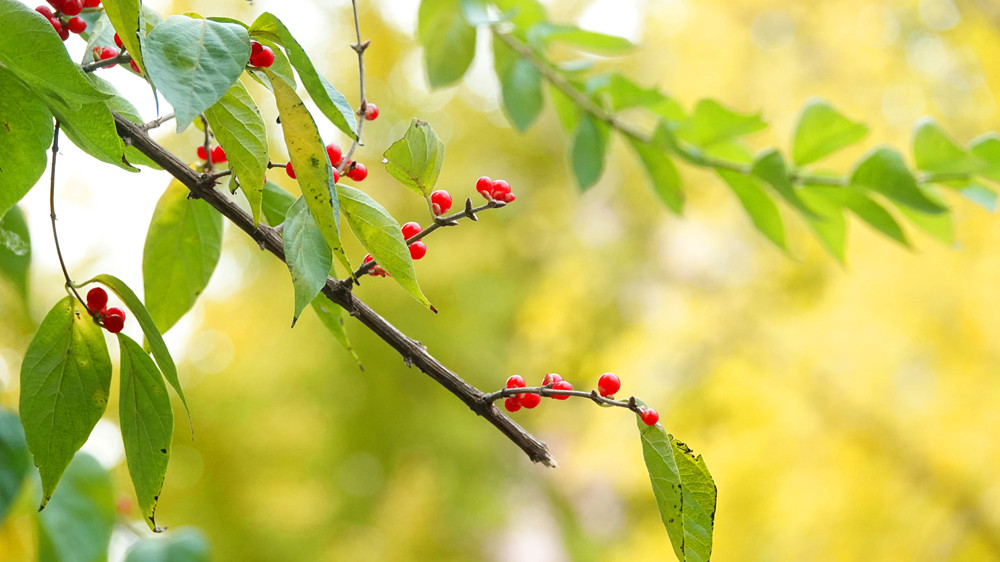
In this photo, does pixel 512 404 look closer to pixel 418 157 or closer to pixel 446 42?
pixel 418 157

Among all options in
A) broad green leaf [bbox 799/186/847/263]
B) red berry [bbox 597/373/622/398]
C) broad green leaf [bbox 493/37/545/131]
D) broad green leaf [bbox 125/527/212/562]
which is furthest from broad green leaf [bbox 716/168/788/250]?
broad green leaf [bbox 125/527/212/562]

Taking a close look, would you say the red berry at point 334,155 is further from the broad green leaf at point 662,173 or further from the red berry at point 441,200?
the broad green leaf at point 662,173

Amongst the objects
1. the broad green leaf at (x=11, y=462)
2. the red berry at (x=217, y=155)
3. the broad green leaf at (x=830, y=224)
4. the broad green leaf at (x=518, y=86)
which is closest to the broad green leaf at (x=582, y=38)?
the broad green leaf at (x=518, y=86)

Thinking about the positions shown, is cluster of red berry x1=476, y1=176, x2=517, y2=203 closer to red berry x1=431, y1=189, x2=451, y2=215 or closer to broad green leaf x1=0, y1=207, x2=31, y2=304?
red berry x1=431, y1=189, x2=451, y2=215

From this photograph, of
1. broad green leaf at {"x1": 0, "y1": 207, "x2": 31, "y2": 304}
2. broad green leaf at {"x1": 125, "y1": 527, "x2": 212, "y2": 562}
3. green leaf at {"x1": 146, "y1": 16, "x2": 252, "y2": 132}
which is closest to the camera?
green leaf at {"x1": 146, "y1": 16, "x2": 252, "y2": 132}

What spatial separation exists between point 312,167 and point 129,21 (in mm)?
49

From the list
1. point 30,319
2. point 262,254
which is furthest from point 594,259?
point 30,319

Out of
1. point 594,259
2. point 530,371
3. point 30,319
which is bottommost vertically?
point 30,319

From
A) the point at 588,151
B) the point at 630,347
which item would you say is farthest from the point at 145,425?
the point at 630,347

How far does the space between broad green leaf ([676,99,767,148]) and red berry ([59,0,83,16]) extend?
0.34m

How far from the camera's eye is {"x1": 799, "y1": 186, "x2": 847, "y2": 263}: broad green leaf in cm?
45

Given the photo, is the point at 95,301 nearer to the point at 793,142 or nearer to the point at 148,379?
the point at 148,379

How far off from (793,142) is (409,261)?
364 millimetres

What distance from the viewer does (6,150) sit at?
180 mm
